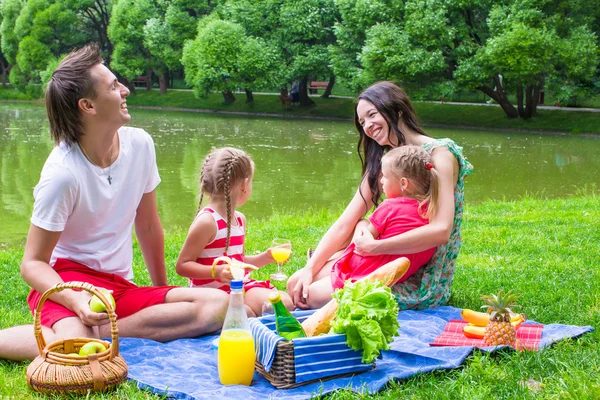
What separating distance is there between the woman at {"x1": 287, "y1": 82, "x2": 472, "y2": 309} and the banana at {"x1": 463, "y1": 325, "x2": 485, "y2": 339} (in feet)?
1.62

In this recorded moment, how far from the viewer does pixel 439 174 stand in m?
3.90

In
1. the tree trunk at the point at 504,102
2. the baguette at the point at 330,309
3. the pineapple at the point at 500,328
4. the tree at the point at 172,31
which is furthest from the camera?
the tree at the point at 172,31

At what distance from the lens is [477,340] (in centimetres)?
351

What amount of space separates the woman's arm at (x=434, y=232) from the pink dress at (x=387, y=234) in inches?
2.6

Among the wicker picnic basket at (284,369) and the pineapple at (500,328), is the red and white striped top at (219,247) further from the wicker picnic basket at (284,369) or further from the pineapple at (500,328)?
the pineapple at (500,328)

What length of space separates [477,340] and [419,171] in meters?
0.93

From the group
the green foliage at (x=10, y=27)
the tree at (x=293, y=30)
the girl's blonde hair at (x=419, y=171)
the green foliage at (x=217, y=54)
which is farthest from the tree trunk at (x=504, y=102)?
the green foliage at (x=10, y=27)

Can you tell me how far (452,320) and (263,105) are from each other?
3241 centimetres

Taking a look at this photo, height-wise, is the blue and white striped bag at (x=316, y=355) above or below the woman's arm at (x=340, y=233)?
below

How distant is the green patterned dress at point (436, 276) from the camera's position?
406 cm

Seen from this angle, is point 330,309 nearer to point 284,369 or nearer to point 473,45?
point 284,369

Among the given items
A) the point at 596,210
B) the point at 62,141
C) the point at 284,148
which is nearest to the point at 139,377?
the point at 62,141

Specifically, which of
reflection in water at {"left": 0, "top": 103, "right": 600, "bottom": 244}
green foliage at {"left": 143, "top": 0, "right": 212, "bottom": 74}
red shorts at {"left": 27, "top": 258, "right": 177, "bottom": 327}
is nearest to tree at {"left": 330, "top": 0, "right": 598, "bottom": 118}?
reflection in water at {"left": 0, "top": 103, "right": 600, "bottom": 244}

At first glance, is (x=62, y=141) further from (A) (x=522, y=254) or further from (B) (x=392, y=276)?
(A) (x=522, y=254)
